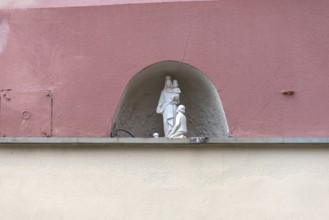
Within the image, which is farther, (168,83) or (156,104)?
(156,104)

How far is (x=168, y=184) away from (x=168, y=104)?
899mm

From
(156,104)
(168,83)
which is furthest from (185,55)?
(156,104)

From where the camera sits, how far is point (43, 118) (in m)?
5.70

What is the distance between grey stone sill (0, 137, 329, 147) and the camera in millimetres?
5414

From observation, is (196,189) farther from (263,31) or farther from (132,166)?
(263,31)

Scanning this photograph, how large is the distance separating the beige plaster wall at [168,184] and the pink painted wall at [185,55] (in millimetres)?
289

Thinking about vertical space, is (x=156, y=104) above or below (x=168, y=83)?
below

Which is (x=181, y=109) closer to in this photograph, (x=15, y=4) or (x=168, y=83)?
(x=168, y=83)

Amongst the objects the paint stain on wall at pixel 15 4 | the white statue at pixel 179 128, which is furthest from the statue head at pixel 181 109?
the paint stain on wall at pixel 15 4

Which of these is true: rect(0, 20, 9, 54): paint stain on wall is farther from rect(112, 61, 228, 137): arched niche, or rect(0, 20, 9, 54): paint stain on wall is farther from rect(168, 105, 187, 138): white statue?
rect(168, 105, 187, 138): white statue

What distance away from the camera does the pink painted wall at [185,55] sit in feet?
18.4

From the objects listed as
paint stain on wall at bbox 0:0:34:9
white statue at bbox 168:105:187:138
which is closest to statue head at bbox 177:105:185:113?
white statue at bbox 168:105:187:138

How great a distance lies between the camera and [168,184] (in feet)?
17.8

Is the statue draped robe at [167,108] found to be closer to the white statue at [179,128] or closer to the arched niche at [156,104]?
the white statue at [179,128]
